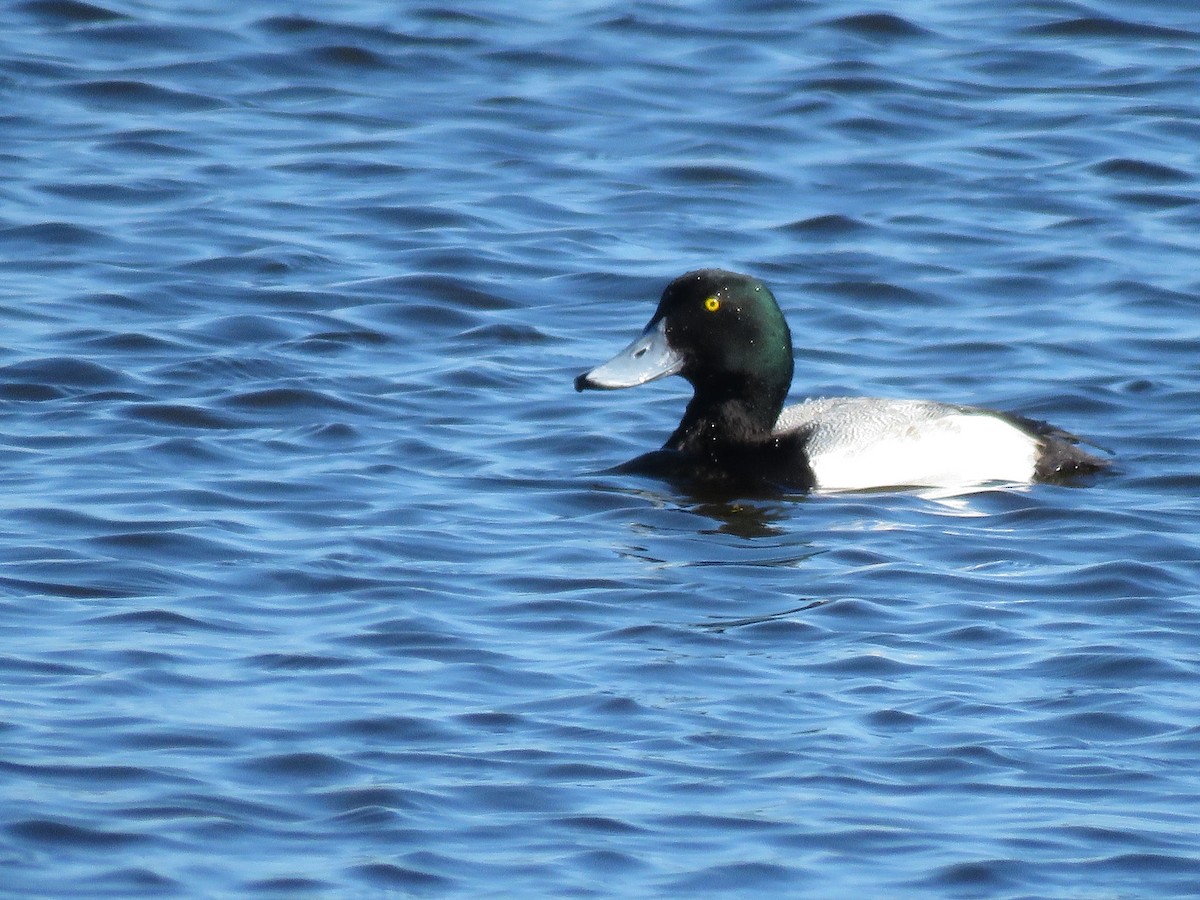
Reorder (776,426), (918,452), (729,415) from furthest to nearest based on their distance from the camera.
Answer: (776,426) < (729,415) < (918,452)

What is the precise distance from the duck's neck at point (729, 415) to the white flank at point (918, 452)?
0.34 metres

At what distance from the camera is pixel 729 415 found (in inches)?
401

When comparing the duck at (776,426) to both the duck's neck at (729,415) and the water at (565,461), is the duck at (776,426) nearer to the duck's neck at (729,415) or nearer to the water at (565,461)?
the duck's neck at (729,415)

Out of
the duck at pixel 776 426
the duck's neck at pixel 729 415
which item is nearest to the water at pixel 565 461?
the duck at pixel 776 426

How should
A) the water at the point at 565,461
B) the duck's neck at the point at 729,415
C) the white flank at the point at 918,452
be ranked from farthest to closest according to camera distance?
the duck's neck at the point at 729,415, the white flank at the point at 918,452, the water at the point at 565,461

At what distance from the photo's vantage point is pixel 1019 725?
6.74 m

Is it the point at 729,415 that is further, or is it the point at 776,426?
the point at 776,426

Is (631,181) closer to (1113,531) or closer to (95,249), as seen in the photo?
(95,249)

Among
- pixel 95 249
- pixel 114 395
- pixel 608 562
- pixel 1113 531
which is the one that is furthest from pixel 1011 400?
pixel 95 249

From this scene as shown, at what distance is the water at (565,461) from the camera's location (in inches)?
237

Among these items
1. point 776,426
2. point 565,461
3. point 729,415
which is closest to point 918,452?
point 776,426

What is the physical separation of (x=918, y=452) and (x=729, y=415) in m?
0.81

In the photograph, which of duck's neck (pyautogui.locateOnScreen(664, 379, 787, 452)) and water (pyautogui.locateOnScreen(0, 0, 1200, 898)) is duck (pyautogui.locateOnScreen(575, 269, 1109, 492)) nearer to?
duck's neck (pyautogui.locateOnScreen(664, 379, 787, 452))

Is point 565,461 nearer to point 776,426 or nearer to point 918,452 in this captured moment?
point 776,426
